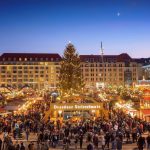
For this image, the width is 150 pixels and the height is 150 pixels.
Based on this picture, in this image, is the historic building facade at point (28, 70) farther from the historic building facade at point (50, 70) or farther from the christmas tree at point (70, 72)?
the christmas tree at point (70, 72)

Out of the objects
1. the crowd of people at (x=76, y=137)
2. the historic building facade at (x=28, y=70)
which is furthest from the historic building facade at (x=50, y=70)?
the crowd of people at (x=76, y=137)

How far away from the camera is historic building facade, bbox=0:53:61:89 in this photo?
139750 millimetres

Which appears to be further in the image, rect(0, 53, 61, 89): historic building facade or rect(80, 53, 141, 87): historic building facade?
rect(80, 53, 141, 87): historic building facade

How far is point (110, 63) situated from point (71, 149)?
4747 inches

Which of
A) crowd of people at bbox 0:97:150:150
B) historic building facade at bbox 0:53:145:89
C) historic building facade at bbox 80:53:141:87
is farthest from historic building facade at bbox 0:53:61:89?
crowd of people at bbox 0:97:150:150

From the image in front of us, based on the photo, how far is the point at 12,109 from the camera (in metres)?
38.2

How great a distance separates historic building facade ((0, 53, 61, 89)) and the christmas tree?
2875 inches

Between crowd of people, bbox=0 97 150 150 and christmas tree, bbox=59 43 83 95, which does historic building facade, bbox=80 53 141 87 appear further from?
crowd of people, bbox=0 97 150 150

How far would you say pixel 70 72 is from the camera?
6712 cm

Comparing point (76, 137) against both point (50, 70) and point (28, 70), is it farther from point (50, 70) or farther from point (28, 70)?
point (50, 70)

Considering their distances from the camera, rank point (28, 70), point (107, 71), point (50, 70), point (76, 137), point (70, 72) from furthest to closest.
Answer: point (107, 71) < point (50, 70) < point (28, 70) < point (70, 72) < point (76, 137)

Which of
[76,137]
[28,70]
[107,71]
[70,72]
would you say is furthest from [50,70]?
[76,137]

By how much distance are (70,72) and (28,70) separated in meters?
75.4

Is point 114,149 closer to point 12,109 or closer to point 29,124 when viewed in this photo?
point 29,124
